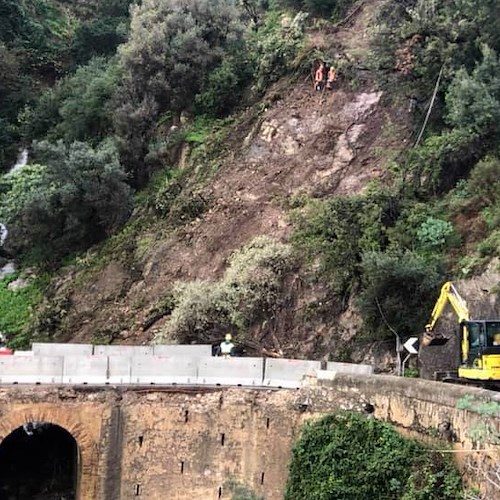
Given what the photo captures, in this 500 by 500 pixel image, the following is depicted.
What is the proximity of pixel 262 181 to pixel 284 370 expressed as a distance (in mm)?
10371

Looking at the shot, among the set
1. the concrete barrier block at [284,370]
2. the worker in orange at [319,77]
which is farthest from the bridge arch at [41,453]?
the worker in orange at [319,77]

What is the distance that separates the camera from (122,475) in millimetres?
15578

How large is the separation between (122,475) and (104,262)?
11.2 m

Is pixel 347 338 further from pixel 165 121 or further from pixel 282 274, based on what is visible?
pixel 165 121

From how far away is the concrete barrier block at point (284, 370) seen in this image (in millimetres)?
16188

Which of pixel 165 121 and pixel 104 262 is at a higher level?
pixel 165 121

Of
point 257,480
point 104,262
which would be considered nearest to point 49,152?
point 104,262

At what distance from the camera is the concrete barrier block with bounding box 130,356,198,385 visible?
53.6 feet

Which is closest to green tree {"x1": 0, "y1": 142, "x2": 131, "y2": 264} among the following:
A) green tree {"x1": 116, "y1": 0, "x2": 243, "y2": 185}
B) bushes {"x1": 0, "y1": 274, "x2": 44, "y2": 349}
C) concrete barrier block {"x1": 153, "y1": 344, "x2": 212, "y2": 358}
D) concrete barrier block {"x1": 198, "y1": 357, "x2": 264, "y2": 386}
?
bushes {"x1": 0, "y1": 274, "x2": 44, "y2": 349}

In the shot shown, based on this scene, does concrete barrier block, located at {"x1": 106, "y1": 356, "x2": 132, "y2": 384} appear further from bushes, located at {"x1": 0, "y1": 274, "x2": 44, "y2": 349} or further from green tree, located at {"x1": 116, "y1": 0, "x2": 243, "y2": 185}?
green tree, located at {"x1": 116, "y1": 0, "x2": 243, "y2": 185}

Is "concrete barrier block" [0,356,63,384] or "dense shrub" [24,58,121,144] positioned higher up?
"dense shrub" [24,58,121,144]

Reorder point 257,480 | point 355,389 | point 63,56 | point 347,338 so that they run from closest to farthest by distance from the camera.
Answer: point 355,389, point 257,480, point 347,338, point 63,56

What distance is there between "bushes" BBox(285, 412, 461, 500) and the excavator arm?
12.3ft

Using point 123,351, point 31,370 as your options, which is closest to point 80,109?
point 123,351
